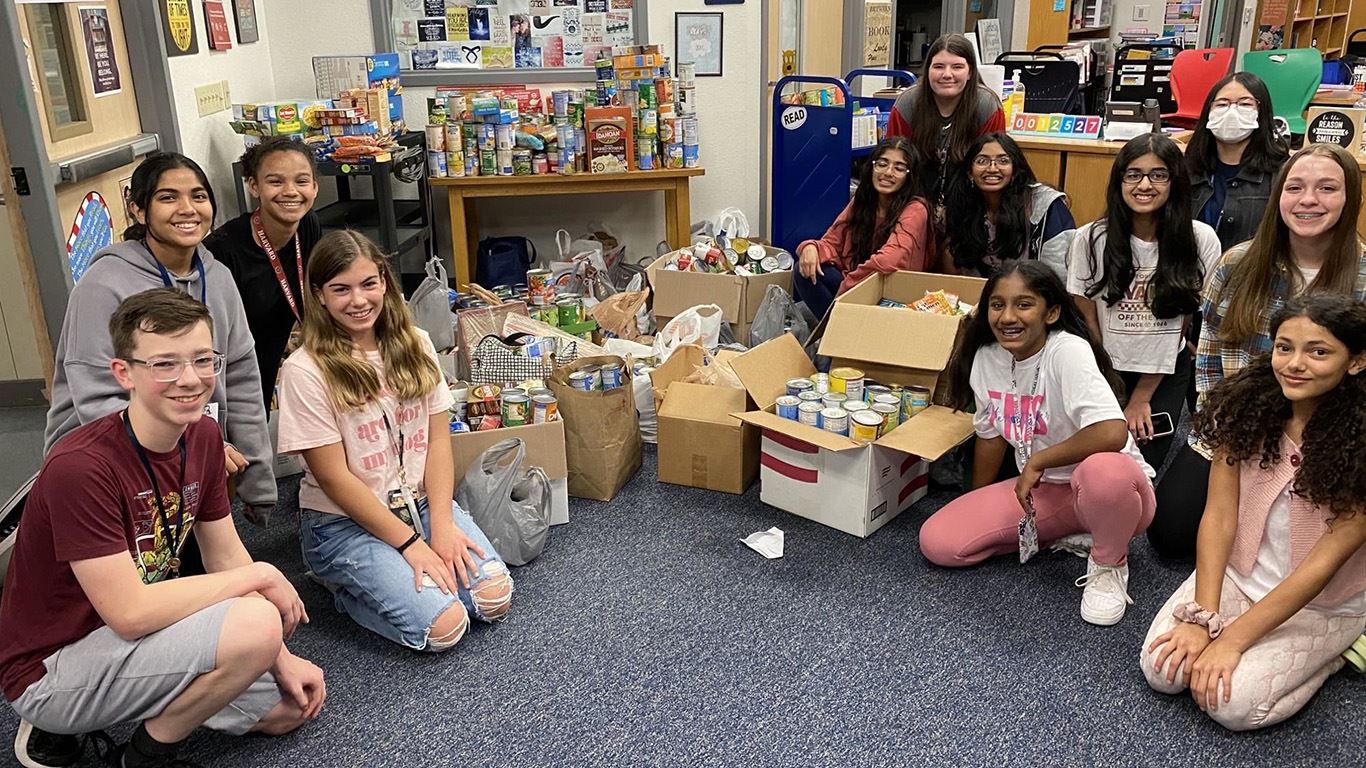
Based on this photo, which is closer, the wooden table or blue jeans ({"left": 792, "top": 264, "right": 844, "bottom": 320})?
blue jeans ({"left": 792, "top": 264, "right": 844, "bottom": 320})

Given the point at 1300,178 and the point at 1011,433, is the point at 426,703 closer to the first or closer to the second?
the point at 1011,433

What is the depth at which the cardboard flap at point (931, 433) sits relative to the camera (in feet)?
8.68

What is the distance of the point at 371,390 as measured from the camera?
2305mm

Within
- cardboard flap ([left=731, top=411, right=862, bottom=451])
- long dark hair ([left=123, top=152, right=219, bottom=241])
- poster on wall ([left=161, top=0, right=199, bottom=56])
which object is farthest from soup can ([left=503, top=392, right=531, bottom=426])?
poster on wall ([left=161, top=0, right=199, bottom=56])

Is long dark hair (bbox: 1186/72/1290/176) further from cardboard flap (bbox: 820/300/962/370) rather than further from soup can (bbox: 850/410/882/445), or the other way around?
soup can (bbox: 850/410/882/445)

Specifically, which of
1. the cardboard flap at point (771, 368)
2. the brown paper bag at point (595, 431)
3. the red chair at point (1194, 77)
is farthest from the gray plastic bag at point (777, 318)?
the red chair at point (1194, 77)

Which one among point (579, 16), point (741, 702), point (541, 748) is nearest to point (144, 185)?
point (541, 748)

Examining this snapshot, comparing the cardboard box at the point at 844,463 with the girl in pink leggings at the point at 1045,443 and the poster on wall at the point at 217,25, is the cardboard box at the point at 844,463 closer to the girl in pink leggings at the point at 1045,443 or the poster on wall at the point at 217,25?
the girl in pink leggings at the point at 1045,443

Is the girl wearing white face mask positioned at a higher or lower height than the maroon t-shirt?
higher

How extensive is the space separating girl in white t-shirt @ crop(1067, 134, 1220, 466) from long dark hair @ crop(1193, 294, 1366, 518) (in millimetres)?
714

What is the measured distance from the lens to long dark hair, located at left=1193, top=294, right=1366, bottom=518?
1866mm

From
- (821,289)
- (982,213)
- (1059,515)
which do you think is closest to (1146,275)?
(982,213)

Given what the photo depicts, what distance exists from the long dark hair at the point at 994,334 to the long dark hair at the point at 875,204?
876mm

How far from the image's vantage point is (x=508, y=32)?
4.89 metres
